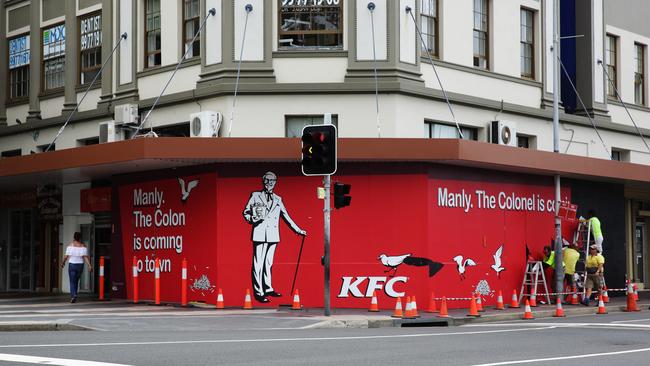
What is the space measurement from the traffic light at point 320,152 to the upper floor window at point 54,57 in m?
13.7

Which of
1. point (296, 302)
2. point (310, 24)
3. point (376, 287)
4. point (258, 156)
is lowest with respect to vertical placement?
point (296, 302)

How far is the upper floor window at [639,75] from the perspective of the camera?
120 ft

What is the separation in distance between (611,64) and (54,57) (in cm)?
1852

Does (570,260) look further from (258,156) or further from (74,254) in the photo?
(74,254)

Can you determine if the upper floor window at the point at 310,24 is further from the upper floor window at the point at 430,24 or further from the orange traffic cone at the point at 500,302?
the orange traffic cone at the point at 500,302

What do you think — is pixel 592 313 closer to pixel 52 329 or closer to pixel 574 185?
pixel 574 185

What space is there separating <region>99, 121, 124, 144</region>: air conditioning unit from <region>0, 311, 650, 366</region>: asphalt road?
8.61 metres

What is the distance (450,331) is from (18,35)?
70.8ft

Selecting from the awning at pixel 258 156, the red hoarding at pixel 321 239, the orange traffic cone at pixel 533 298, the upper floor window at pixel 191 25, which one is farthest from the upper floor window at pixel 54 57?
the orange traffic cone at pixel 533 298

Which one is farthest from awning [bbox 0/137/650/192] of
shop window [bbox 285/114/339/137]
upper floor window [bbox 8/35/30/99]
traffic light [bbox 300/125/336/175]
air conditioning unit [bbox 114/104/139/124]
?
upper floor window [bbox 8/35/30/99]

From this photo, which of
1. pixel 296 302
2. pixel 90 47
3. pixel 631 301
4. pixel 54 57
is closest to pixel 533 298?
pixel 631 301

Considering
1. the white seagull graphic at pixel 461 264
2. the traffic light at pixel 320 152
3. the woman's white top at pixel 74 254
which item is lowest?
the white seagull graphic at pixel 461 264

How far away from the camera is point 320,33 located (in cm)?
2712

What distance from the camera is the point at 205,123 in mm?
26531
